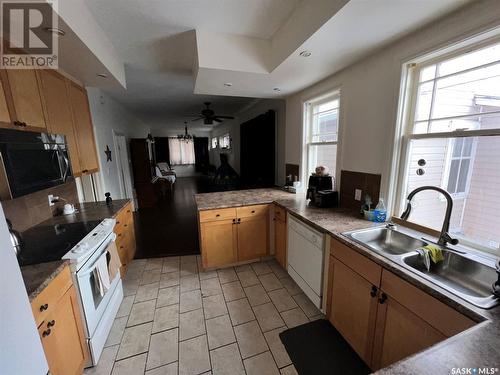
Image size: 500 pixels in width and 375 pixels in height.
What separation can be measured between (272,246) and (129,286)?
1739 millimetres

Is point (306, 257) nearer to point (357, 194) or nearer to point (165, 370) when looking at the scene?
point (357, 194)

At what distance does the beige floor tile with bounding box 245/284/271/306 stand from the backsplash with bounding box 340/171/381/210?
129 centimetres

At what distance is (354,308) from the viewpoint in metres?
1.43

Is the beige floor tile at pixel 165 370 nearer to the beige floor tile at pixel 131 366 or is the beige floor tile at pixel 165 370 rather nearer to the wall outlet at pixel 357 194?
the beige floor tile at pixel 131 366

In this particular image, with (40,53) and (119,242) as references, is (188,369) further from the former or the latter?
(40,53)

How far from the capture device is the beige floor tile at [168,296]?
2.05 metres

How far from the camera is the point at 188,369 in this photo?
56.3 inches

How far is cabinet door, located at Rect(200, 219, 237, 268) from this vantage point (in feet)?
7.95

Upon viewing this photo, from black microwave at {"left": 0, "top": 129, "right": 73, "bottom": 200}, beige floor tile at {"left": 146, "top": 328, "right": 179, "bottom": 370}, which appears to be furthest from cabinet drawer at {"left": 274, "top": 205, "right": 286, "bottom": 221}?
black microwave at {"left": 0, "top": 129, "right": 73, "bottom": 200}

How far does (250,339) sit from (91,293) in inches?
49.1

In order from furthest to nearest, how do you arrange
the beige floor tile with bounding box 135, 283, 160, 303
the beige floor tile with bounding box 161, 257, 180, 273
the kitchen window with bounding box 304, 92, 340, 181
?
the beige floor tile with bounding box 161, 257, 180, 273, the kitchen window with bounding box 304, 92, 340, 181, the beige floor tile with bounding box 135, 283, 160, 303

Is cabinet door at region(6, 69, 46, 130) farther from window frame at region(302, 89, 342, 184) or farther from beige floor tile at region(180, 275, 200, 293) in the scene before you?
window frame at region(302, 89, 342, 184)

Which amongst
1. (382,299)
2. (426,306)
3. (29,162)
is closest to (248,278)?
(382,299)

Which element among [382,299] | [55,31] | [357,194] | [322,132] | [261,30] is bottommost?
[382,299]
